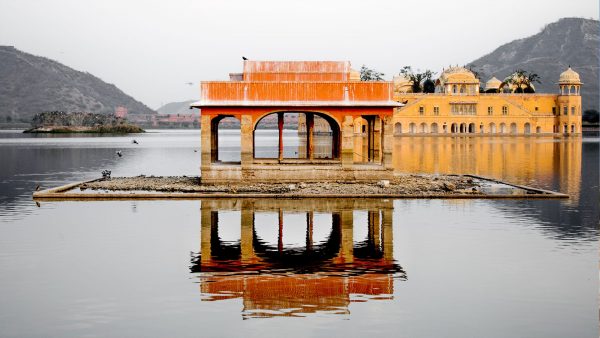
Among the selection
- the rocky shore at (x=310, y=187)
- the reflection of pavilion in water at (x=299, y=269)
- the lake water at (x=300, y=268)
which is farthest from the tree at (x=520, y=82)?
the reflection of pavilion in water at (x=299, y=269)

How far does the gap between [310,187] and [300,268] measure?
14910mm

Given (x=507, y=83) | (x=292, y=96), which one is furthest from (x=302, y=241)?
(x=507, y=83)

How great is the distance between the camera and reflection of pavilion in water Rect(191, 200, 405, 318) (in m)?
13.4

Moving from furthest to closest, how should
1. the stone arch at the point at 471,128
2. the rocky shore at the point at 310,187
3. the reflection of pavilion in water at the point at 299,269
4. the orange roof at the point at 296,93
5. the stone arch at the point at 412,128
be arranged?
the stone arch at the point at 471,128 < the stone arch at the point at 412,128 < the orange roof at the point at 296,93 < the rocky shore at the point at 310,187 < the reflection of pavilion in water at the point at 299,269

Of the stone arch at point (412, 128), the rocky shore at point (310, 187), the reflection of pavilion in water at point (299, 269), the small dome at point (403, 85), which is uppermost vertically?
the small dome at point (403, 85)

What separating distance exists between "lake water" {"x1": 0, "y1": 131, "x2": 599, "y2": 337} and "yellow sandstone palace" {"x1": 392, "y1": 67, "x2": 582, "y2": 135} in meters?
91.5

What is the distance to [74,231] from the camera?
2108cm

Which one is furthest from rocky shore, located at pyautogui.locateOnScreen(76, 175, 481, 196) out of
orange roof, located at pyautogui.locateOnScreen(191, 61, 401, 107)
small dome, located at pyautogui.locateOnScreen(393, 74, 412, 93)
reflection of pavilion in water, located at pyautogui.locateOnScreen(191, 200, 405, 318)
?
small dome, located at pyautogui.locateOnScreen(393, 74, 412, 93)

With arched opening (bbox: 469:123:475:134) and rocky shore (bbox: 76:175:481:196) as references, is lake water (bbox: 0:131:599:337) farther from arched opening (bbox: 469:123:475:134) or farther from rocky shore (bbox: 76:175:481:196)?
arched opening (bbox: 469:123:475:134)

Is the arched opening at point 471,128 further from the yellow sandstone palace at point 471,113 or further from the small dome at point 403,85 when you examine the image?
the small dome at point 403,85

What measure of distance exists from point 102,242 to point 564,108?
11560cm

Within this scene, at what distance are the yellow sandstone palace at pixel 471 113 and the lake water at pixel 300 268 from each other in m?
91.5

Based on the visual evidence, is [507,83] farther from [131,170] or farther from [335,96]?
[335,96]

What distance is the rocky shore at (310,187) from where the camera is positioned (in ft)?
97.8
